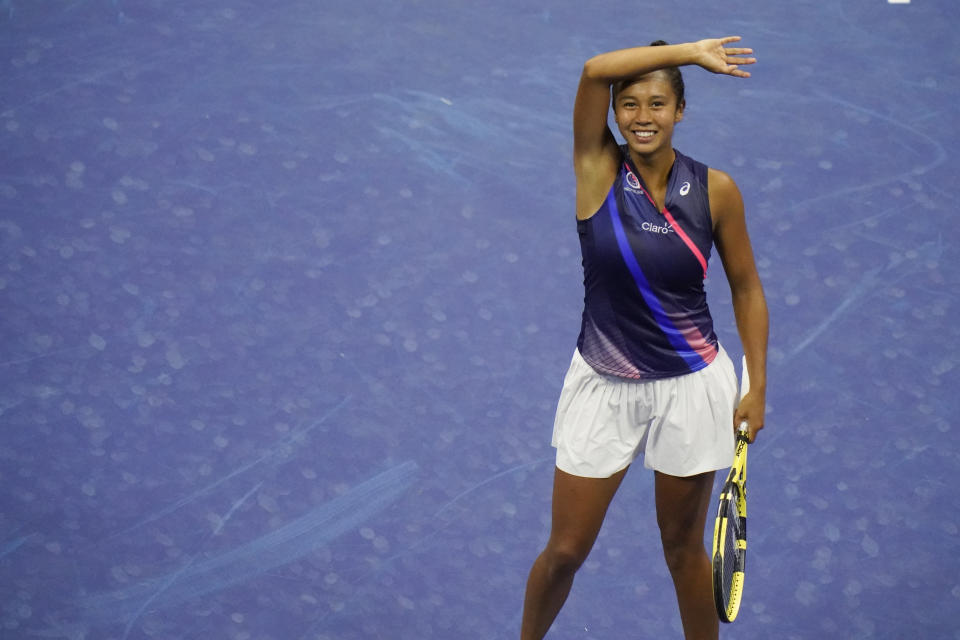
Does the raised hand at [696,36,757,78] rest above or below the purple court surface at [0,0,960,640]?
above

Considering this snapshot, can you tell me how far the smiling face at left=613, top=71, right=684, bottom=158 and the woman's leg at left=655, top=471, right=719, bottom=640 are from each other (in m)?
0.96

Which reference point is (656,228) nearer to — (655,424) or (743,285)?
(743,285)

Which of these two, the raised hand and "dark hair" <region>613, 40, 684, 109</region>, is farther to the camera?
"dark hair" <region>613, 40, 684, 109</region>

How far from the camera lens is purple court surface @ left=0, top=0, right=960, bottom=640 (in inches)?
179

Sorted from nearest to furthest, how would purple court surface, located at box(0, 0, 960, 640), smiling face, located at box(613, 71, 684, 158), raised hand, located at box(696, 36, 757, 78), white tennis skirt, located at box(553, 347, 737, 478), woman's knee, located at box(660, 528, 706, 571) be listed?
raised hand, located at box(696, 36, 757, 78) → smiling face, located at box(613, 71, 684, 158) → white tennis skirt, located at box(553, 347, 737, 478) → woman's knee, located at box(660, 528, 706, 571) → purple court surface, located at box(0, 0, 960, 640)

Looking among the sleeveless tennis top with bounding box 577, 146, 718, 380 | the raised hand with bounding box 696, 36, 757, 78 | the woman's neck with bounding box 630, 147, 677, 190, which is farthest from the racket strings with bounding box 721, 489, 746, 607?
the raised hand with bounding box 696, 36, 757, 78

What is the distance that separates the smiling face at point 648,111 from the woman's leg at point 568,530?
948 millimetres

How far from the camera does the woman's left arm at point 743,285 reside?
136 inches

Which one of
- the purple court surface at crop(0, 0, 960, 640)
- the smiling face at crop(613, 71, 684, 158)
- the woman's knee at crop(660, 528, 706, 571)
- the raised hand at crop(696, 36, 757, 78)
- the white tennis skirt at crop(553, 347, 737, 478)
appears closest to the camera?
the raised hand at crop(696, 36, 757, 78)

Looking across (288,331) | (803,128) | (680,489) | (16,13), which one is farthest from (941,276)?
(16,13)

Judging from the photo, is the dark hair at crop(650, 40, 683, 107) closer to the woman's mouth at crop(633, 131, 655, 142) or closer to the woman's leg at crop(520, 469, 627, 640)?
the woman's mouth at crop(633, 131, 655, 142)

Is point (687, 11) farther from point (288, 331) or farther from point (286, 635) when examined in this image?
point (286, 635)

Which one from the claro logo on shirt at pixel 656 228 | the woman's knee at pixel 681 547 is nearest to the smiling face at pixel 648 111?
the claro logo on shirt at pixel 656 228

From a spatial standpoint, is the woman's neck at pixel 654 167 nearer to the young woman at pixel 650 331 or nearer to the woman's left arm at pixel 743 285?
the young woman at pixel 650 331
